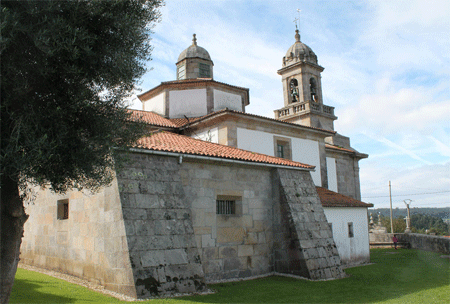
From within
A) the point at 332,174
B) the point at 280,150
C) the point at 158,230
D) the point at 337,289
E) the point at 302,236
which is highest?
the point at 280,150

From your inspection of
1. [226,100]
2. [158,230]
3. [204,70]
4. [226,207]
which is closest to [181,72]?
[204,70]

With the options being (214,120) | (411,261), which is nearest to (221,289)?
(214,120)

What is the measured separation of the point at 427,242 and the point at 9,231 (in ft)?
75.2

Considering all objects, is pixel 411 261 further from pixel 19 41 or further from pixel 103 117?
pixel 19 41

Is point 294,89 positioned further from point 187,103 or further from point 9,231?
point 9,231

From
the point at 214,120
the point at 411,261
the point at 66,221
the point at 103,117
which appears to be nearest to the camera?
the point at 103,117

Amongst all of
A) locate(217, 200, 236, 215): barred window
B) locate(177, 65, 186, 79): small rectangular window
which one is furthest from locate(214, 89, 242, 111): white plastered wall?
locate(217, 200, 236, 215): barred window

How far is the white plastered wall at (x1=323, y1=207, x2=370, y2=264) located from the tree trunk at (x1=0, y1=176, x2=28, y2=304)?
36.2 feet

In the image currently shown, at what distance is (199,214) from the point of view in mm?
9594

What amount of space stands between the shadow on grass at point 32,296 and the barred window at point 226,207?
445 cm

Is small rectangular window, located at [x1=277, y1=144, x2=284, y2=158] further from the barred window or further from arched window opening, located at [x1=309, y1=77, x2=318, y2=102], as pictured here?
arched window opening, located at [x1=309, y1=77, x2=318, y2=102]

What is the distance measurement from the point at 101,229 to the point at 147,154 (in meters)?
2.04

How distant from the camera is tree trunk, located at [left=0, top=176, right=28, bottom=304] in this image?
5.47 meters

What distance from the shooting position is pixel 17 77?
16.7 feet
